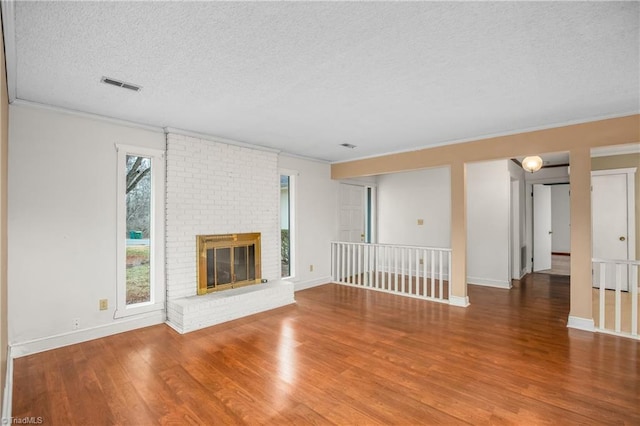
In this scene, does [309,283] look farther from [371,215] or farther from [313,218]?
[371,215]

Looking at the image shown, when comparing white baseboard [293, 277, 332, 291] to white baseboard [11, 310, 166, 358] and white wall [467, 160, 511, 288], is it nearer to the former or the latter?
white baseboard [11, 310, 166, 358]

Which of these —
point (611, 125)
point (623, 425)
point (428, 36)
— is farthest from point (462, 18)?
point (611, 125)

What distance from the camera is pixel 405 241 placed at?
7.09 meters

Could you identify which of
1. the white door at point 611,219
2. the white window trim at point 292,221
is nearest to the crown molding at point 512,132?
the white window trim at point 292,221

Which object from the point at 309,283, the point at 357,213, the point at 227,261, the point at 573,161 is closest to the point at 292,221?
the point at 309,283

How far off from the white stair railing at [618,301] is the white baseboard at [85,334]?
5.10 m

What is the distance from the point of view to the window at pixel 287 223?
18.8 feet

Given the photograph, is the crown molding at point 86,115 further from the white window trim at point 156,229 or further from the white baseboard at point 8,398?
the white baseboard at point 8,398

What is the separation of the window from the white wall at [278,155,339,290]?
0.10m

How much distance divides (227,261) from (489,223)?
4.95 metres

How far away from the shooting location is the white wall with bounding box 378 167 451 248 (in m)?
6.56

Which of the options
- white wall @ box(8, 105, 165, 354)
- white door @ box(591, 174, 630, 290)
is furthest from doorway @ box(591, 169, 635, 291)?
white wall @ box(8, 105, 165, 354)

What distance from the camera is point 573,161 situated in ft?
12.1

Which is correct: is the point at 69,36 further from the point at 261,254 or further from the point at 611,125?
the point at 611,125
